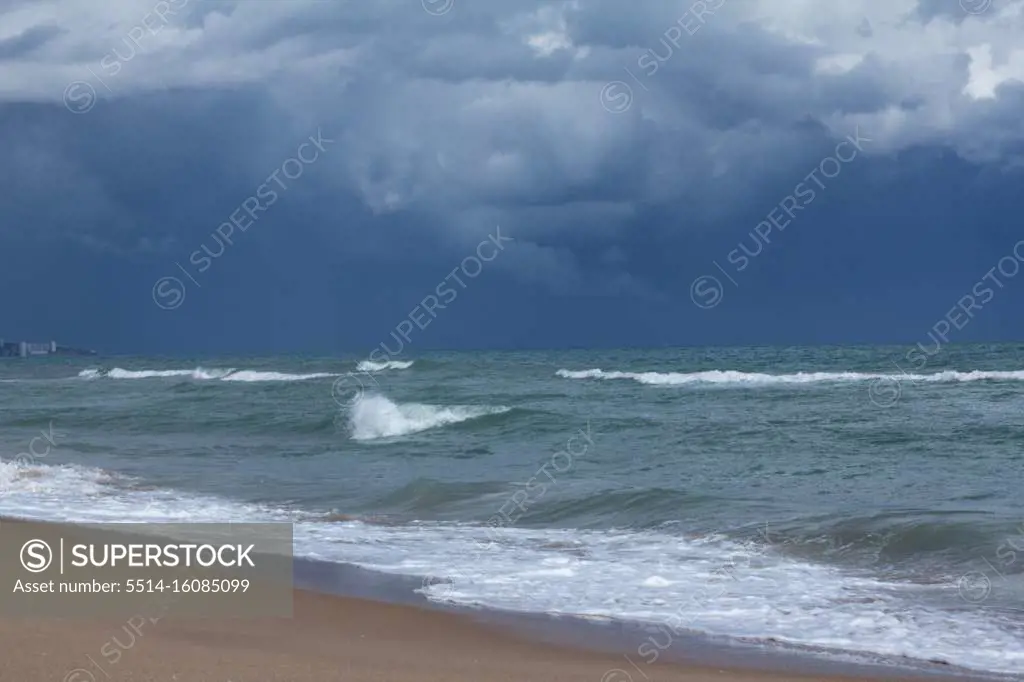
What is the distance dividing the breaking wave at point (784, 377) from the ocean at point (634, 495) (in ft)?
15.1

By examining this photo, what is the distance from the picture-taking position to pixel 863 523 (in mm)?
10109

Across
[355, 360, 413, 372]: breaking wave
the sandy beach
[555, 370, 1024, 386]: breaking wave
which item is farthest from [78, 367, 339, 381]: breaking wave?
the sandy beach

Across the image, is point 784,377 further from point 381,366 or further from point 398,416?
point 381,366

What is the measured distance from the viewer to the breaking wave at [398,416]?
2242cm

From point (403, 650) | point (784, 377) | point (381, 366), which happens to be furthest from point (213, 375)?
point (403, 650)

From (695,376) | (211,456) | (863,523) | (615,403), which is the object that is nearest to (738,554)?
(863,523)

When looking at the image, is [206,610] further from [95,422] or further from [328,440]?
[95,422]

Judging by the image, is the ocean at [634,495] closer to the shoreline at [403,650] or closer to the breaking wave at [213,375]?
the shoreline at [403,650]

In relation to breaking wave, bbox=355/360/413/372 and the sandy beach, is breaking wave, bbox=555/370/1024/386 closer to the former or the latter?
breaking wave, bbox=355/360/413/372

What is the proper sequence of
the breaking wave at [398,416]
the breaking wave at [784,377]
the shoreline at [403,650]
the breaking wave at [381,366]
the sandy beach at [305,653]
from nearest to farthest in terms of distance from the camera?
the sandy beach at [305,653] → the shoreline at [403,650] → the breaking wave at [398,416] → the breaking wave at [784,377] → the breaking wave at [381,366]

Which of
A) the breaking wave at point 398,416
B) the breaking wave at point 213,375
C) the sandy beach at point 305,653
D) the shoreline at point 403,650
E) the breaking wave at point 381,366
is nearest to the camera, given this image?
the sandy beach at point 305,653

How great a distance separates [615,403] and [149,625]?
20812 mm

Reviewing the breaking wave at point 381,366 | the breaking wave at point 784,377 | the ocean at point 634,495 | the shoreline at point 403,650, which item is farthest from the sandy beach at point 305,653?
the breaking wave at point 381,366

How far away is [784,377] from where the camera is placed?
36.0 metres
